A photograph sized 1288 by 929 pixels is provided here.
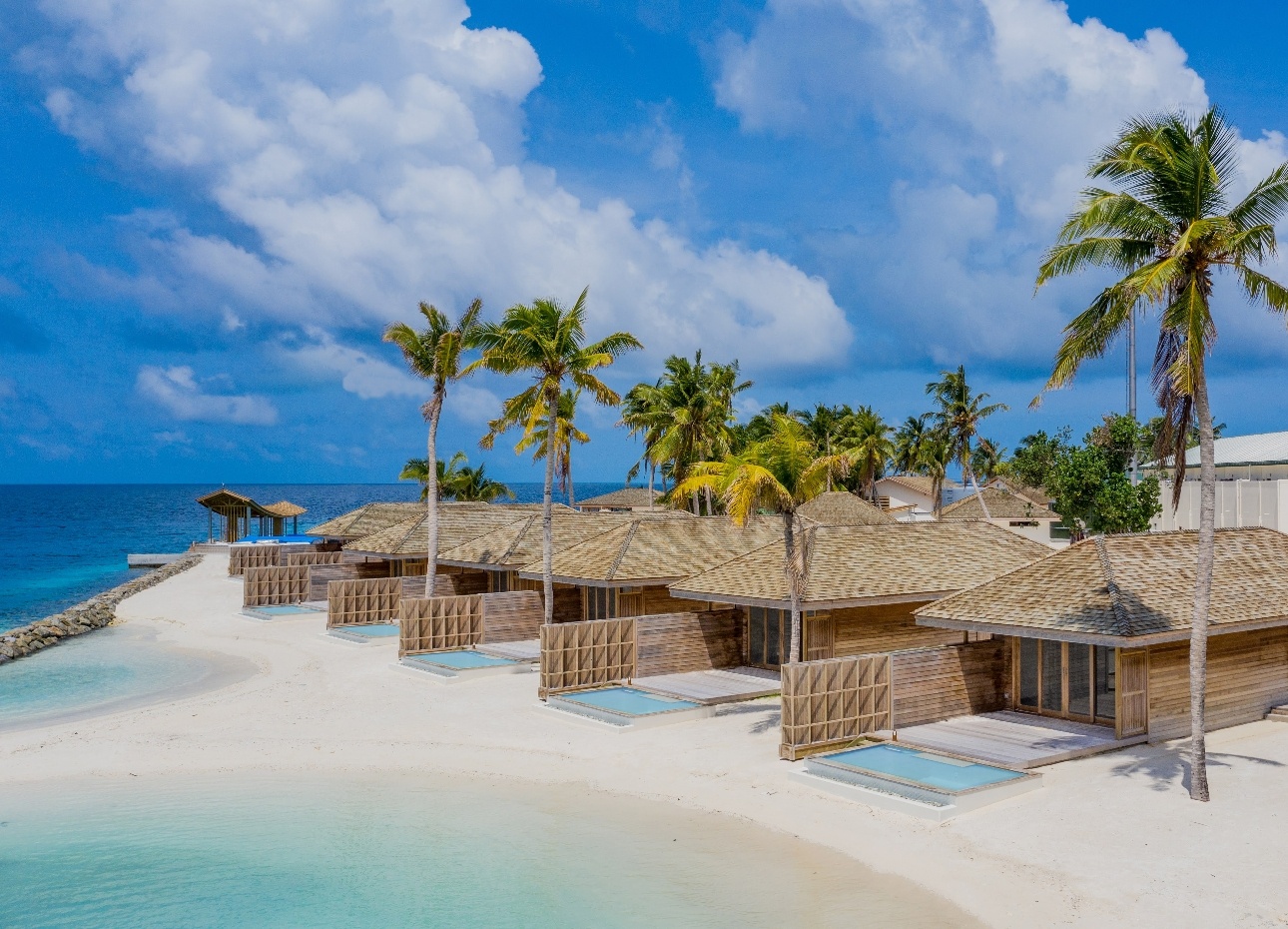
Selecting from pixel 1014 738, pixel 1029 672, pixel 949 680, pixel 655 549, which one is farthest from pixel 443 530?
pixel 1014 738

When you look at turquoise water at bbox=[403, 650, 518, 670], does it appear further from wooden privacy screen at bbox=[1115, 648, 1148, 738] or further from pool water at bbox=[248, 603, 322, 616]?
wooden privacy screen at bbox=[1115, 648, 1148, 738]

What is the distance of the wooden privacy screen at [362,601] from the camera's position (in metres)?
34.3

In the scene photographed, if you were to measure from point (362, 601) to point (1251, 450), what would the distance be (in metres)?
41.7

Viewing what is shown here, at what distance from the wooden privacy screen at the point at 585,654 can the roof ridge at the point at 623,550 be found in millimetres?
2664

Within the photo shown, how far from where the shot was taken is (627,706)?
2097cm

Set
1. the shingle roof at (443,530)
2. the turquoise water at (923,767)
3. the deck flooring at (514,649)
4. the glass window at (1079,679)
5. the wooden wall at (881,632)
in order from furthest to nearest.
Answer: the shingle roof at (443,530), the deck flooring at (514,649), the wooden wall at (881,632), the glass window at (1079,679), the turquoise water at (923,767)

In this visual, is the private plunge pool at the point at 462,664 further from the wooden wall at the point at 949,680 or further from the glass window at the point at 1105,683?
the glass window at the point at 1105,683

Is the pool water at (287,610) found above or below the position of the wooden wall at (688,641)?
below

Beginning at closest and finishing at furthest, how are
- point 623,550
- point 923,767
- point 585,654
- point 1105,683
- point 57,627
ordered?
point 923,767, point 1105,683, point 585,654, point 623,550, point 57,627

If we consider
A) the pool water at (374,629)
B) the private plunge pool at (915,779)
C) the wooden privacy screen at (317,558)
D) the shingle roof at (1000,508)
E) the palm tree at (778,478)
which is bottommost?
the private plunge pool at (915,779)

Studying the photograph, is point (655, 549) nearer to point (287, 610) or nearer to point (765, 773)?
point (765, 773)

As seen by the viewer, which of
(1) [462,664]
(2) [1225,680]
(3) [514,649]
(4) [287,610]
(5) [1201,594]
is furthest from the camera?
(4) [287,610]

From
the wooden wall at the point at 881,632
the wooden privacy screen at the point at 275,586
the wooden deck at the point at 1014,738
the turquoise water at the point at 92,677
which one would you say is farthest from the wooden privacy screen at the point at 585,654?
the wooden privacy screen at the point at 275,586

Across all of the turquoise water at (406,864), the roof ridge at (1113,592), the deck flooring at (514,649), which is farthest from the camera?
the deck flooring at (514,649)
